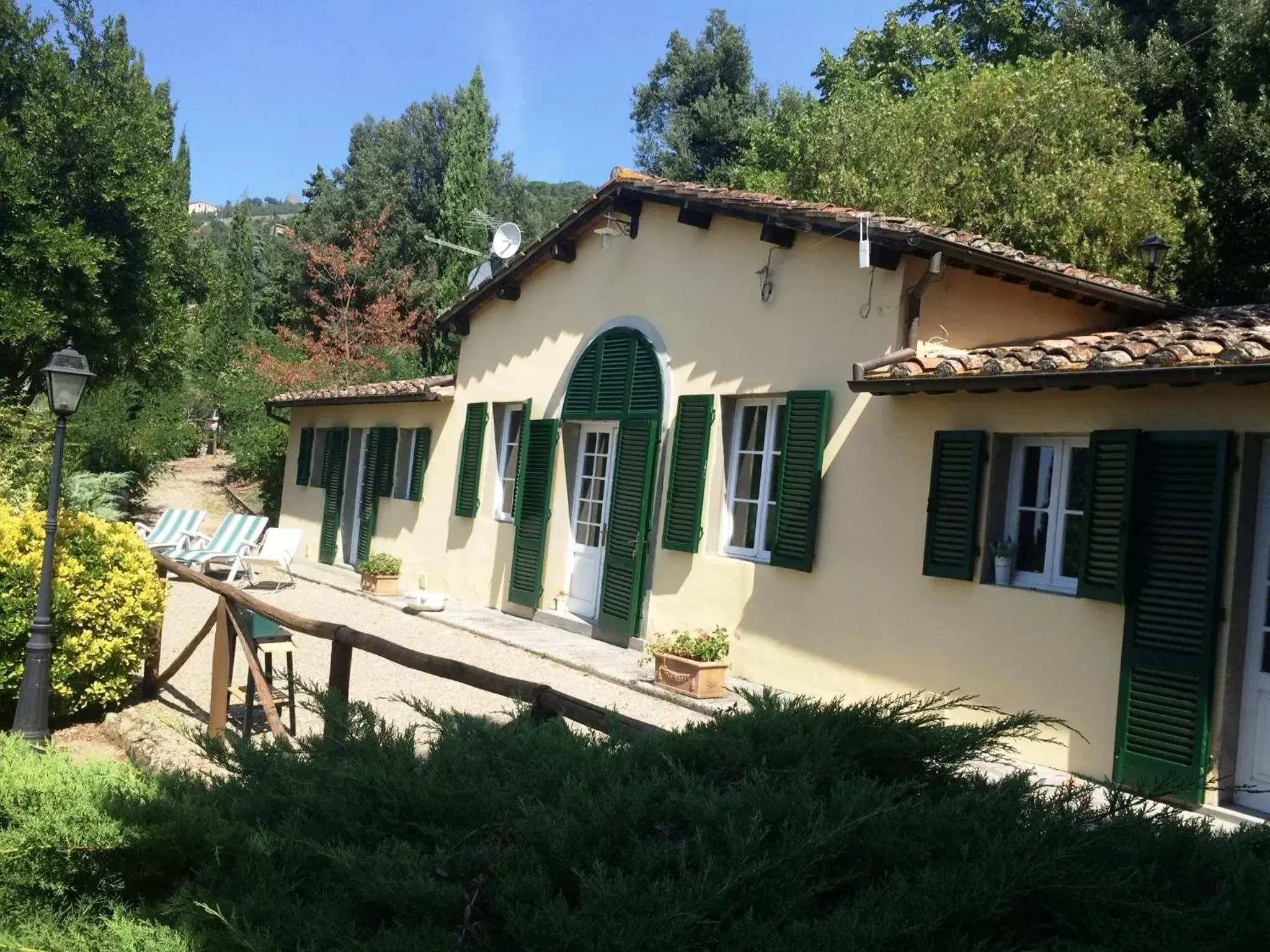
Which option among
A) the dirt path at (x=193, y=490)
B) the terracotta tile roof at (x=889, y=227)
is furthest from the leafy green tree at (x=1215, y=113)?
the dirt path at (x=193, y=490)

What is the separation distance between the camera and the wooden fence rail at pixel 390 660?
10.9 ft

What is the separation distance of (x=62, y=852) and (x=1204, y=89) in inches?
698

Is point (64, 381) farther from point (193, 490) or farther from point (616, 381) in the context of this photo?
point (193, 490)

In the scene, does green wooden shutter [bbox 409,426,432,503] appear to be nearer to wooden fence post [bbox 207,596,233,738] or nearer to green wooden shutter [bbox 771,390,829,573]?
green wooden shutter [bbox 771,390,829,573]

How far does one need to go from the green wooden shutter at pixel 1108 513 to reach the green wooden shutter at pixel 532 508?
6.35 meters

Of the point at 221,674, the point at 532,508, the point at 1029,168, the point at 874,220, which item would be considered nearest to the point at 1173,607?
the point at 874,220

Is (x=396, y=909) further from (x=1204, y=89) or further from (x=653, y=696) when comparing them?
(x=1204, y=89)

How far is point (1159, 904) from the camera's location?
213 centimetres

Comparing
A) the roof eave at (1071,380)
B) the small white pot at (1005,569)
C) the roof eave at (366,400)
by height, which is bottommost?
the small white pot at (1005,569)

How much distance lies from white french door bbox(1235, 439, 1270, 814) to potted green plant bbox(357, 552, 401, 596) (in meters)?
10.2

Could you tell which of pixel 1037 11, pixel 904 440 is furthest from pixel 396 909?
pixel 1037 11

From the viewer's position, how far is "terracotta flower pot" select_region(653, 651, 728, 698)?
8320mm

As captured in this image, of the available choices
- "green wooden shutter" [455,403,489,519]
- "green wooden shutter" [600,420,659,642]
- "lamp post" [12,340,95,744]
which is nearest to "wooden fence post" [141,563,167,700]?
"lamp post" [12,340,95,744]

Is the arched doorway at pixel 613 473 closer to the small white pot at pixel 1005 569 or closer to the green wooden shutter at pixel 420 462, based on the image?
the green wooden shutter at pixel 420 462
